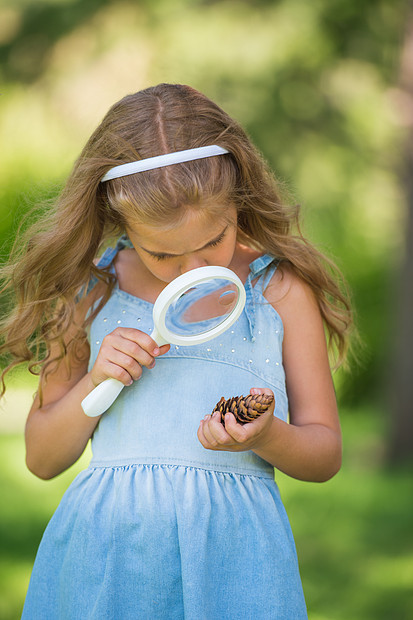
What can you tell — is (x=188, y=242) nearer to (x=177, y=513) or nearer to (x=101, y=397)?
(x=101, y=397)

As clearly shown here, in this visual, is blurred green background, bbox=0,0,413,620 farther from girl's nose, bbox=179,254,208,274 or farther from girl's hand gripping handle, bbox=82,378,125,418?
girl's nose, bbox=179,254,208,274

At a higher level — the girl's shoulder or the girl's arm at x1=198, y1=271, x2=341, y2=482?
the girl's shoulder

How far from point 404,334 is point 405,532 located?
6.58 feet

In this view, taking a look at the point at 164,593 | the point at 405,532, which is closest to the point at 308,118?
the point at 405,532

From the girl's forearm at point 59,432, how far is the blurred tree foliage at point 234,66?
5.94 meters

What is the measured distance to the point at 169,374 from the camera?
2.05 metres

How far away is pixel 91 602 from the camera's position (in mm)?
1900

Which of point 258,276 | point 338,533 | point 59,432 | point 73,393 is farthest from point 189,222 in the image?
point 338,533

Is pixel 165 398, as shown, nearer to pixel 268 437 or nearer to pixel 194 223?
pixel 268 437

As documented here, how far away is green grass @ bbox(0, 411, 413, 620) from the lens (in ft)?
12.8

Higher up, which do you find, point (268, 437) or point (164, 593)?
point (268, 437)

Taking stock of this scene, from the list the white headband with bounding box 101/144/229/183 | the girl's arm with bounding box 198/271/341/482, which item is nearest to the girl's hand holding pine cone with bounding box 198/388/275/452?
the girl's arm with bounding box 198/271/341/482

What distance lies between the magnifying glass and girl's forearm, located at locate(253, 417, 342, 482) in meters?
0.30

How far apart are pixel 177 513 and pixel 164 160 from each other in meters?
0.89
